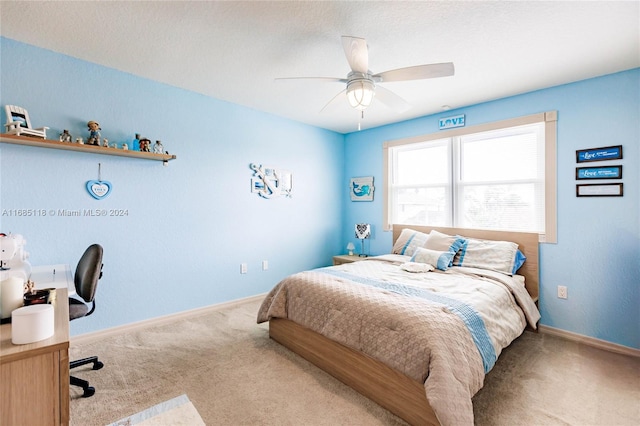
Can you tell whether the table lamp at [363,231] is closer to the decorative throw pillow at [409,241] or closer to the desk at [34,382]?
the decorative throw pillow at [409,241]

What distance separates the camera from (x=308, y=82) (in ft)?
9.66

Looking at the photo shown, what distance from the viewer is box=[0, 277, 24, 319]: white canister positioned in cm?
111

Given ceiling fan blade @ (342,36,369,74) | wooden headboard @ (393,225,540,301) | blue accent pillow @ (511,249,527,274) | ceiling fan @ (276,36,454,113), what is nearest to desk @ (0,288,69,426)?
ceiling fan @ (276,36,454,113)

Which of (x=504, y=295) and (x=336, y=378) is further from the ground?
(x=504, y=295)

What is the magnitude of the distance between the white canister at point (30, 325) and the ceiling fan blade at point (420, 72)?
2.23 meters

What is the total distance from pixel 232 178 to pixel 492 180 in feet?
9.98

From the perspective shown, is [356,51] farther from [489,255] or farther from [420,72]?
[489,255]

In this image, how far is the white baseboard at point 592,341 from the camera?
255 centimetres

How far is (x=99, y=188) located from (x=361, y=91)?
244cm

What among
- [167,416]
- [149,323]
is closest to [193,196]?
[149,323]

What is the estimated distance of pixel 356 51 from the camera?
6.37 ft

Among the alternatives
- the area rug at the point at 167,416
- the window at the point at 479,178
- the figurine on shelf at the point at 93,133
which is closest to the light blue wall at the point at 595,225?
the window at the point at 479,178

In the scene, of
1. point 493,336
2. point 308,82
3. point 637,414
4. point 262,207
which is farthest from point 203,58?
point 637,414

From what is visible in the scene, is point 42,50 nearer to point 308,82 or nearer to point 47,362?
point 308,82
